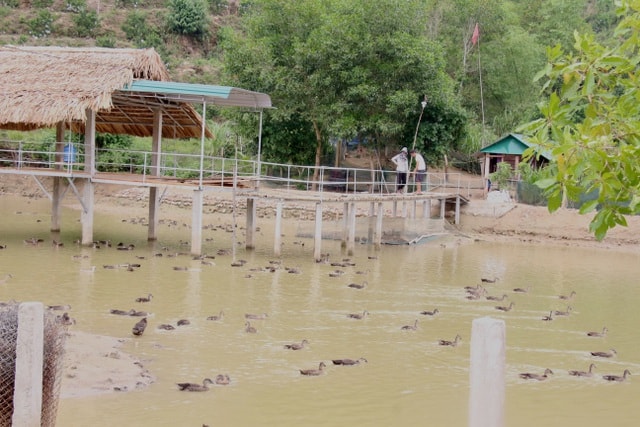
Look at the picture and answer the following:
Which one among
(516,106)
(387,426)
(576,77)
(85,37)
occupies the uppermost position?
(85,37)

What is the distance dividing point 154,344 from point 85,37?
50033 mm

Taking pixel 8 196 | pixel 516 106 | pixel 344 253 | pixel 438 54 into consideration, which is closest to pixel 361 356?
pixel 344 253

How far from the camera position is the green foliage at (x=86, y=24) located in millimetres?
59094

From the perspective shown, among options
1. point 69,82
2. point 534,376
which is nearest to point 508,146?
point 69,82

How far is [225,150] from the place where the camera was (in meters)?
40.9

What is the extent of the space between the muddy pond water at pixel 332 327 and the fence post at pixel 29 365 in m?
2.71

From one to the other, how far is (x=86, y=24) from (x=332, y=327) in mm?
49238

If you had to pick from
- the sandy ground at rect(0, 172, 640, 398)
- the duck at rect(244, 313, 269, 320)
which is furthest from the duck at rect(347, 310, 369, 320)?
the sandy ground at rect(0, 172, 640, 398)

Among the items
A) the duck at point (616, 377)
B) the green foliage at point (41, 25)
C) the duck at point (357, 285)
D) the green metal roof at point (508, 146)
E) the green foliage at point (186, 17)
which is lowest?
the duck at point (616, 377)

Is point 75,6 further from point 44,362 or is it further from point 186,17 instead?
point 44,362

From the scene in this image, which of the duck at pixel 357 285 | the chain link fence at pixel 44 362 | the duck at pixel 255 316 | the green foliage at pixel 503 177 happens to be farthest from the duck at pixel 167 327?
the green foliage at pixel 503 177

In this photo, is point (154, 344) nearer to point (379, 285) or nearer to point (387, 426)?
point (387, 426)

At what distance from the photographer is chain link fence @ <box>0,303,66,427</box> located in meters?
6.73

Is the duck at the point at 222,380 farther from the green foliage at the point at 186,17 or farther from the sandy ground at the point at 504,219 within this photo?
the green foliage at the point at 186,17
